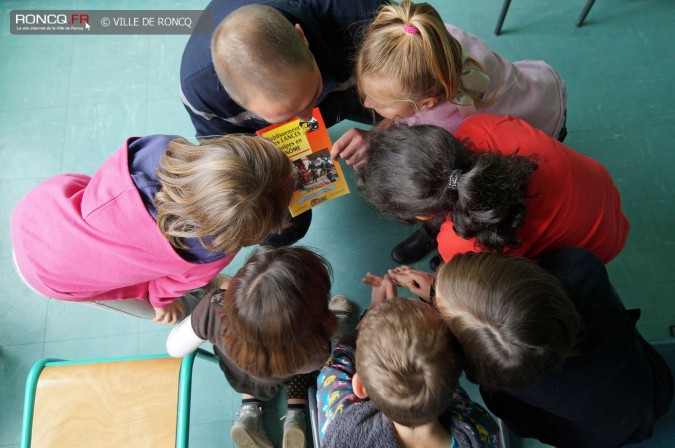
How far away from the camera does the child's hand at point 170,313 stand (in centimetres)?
159

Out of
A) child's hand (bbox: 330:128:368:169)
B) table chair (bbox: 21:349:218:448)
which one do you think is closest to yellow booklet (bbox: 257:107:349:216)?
child's hand (bbox: 330:128:368:169)

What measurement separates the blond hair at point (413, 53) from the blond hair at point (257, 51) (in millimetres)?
197

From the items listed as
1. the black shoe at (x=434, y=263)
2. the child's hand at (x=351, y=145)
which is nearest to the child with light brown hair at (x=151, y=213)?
the child's hand at (x=351, y=145)

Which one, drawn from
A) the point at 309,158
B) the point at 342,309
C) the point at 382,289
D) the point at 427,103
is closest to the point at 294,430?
the point at 342,309

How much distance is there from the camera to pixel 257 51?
3.60ft

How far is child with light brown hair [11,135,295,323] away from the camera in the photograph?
1098mm

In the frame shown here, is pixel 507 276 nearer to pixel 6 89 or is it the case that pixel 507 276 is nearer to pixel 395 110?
pixel 395 110

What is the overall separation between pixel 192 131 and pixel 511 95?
1531mm

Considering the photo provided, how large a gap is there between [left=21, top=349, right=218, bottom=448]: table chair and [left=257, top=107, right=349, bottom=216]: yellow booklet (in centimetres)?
66

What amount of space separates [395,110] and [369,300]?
92 centimetres

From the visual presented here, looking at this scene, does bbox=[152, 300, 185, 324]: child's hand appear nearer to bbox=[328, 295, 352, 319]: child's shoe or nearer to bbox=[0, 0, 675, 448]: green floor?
bbox=[0, 0, 675, 448]: green floor

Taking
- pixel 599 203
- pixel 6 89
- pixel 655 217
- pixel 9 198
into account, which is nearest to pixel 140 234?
pixel 599 203

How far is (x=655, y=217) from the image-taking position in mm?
1953

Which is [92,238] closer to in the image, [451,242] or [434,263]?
[451,242]
